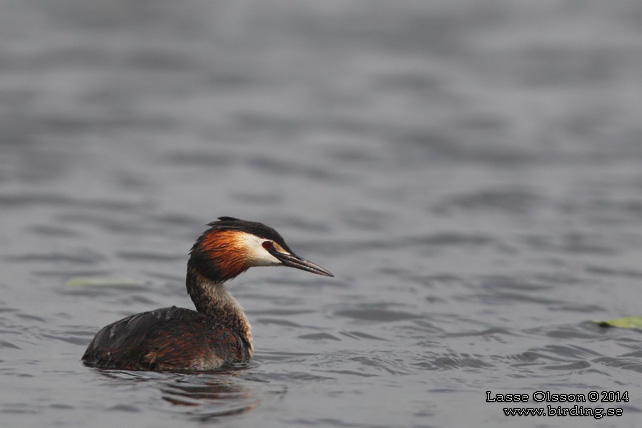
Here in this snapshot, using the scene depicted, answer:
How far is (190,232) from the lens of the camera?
13.3 meters

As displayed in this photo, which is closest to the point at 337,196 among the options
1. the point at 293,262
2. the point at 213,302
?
the point at 293,262

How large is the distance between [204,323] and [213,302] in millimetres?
366

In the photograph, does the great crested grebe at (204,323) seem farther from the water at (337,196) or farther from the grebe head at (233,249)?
the water at (337,196)

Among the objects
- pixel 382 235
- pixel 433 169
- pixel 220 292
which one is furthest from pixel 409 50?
pixel 220 292

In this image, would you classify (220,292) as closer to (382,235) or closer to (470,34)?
(382,235)

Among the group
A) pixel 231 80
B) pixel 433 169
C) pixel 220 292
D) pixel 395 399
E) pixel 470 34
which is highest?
pixel 470 34

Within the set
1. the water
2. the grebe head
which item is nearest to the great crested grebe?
the grebe head

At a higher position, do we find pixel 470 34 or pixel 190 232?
pixel 470 34

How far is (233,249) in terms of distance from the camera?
343 inches

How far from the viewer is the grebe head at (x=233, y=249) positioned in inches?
342

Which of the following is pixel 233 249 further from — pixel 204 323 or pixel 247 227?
pixel 204 323

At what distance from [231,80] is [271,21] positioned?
2.48 meters

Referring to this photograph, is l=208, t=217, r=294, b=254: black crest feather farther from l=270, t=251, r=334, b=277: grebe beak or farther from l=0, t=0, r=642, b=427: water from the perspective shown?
l=0, t=0, r=642, b=427: water

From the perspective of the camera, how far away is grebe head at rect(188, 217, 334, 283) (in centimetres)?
870
